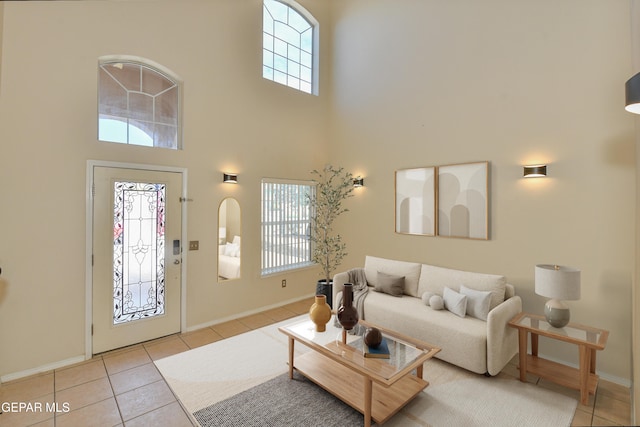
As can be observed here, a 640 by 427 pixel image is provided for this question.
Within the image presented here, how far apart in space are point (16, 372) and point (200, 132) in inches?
121

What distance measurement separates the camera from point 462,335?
3.08m

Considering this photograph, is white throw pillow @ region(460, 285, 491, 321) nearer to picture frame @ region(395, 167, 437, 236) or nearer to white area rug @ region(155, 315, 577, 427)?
white area rug @ region(155, 315, 577, 427)

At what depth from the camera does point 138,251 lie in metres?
3.69

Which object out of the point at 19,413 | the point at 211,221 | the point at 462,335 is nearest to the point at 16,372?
the point at 19,413

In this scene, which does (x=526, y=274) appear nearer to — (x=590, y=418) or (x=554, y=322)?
(x=554, y=322)

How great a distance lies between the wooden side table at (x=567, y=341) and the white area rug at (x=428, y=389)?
0.15 meters

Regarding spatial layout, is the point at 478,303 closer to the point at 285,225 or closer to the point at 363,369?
the point at 363,369

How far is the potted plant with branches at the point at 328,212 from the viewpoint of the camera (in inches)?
209

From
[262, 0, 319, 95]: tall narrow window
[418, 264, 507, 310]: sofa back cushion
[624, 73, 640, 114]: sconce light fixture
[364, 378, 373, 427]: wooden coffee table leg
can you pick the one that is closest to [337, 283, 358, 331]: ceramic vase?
[364, 378, 373, 427]: wooden coffee table leg

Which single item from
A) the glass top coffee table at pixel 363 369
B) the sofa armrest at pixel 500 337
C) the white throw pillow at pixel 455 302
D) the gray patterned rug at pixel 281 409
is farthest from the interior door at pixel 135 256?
the sofa armrest at pixel 500 337

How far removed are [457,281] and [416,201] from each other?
121 centimetres

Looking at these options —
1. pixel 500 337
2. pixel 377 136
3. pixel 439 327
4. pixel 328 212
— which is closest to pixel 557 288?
pixel 500 337

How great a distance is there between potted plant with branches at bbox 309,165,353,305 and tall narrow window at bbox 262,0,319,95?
1.50 m

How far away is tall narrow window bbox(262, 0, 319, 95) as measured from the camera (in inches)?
197
